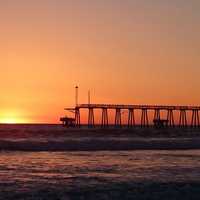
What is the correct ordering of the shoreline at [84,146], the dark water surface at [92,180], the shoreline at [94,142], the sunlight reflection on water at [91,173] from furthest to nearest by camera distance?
the shoreline at [94,142] → the shoreline at [84,146] → the sunlight reflection on water at [91,173] → the dark water surface at [92,180]

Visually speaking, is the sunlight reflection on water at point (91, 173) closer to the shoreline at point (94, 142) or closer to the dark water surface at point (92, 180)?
the dark water surface at point (92, 180)

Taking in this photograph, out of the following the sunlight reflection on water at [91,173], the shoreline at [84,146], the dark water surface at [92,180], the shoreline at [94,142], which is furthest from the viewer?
the shoreline at [94,142]

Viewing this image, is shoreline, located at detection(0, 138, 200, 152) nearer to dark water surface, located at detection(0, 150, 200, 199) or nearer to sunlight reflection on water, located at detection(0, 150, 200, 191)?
sunlight reflection on water, located at detection(0, 150, 200, 191)

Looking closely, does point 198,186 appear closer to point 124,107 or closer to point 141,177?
point 141,177

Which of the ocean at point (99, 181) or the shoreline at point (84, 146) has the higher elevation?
the shoreline at point (84, 146)

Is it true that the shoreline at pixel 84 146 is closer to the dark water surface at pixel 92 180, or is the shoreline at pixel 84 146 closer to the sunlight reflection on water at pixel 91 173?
the sunlight reflection on water at pixel 91 173

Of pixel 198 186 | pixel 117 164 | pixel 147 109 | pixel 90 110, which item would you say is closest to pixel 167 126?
pixel 147 109

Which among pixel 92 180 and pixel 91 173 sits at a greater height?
pixel 91 173

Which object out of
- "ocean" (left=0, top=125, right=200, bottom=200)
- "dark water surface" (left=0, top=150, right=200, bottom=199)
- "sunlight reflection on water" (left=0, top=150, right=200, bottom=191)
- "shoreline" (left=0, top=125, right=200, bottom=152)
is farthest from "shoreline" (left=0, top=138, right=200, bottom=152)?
"ocean" (left=0, top=125, right=200, bottom=200)

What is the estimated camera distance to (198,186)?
16203 mm

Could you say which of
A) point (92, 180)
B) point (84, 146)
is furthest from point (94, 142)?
point (92, 180)

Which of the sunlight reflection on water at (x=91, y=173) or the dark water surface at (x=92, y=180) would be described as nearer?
the dark water surface at (x=92, y=180)

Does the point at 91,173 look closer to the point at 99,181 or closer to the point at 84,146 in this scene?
the point at 99,181

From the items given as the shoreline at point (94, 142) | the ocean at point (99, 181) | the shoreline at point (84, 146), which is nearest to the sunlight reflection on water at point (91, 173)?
the ocean at point (99, 181)
